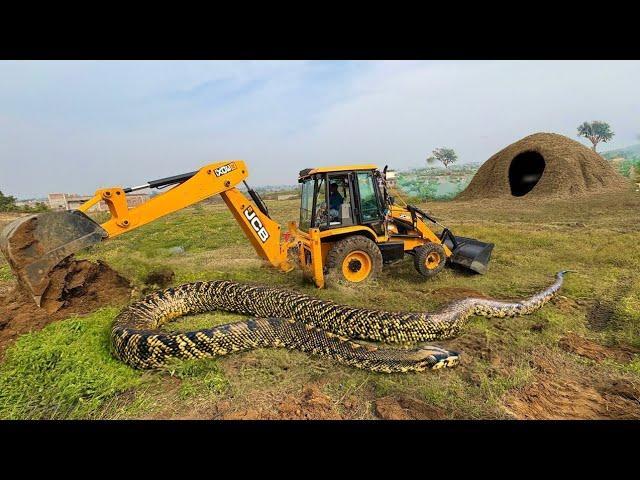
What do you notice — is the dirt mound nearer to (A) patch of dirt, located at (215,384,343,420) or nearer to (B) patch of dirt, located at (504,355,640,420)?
(A) patch of dirt, located at (215,384,343,420)

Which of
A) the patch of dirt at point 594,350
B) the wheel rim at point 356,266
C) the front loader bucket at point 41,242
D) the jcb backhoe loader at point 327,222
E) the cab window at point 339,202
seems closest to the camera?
the patch of dirt at point 594,350

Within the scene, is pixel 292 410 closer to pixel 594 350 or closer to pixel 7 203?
pixel 594 350

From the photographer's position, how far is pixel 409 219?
7973mm

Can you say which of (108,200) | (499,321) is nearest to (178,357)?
(108,200)

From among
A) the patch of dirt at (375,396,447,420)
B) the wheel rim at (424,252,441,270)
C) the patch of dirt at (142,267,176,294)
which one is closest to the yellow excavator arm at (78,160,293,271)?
the patch of dirt at (142,267,176,294)

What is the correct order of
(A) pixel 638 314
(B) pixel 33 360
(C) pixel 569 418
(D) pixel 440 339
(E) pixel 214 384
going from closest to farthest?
(C) pixel 569 418 < (E) pixel 214 384 < (B) pixel 33 360 < (D) pixel 440 339 < (A) pixel 638 314

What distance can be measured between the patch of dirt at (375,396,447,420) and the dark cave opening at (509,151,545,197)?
2462cm

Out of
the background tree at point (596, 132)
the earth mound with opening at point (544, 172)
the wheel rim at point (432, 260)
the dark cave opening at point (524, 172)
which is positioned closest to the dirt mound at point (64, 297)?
the wheel rim at point (432, 260)

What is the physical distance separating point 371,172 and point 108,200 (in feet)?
14.9

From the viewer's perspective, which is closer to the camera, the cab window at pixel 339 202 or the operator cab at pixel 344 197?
the operator cab at pixel 344 197

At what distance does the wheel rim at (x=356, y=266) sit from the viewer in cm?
684

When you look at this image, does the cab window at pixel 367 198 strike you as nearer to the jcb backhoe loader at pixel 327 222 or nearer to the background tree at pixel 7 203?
the jcb backhoe loader at pixel 327 222

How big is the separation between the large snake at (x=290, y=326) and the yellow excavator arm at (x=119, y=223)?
1120mm

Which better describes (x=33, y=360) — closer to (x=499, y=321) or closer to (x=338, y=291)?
(x=338, y=291)
